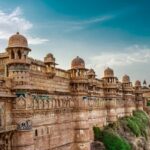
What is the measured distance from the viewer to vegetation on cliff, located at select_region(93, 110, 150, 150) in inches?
1319

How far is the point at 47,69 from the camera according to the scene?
2331 centimetres

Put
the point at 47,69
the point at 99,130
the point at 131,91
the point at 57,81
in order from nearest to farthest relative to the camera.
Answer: the point at 47,69
the point at 57,81
the point at 99,130
the point at 131,91

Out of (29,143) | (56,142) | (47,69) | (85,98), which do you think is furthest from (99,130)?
(29,143)

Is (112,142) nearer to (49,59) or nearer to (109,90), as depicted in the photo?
(109,90)

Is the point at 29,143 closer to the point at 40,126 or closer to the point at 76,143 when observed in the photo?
the point at 40,126

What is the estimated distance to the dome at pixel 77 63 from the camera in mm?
27219

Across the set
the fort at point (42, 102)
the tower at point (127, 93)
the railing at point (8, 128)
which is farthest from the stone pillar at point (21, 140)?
the tower at point (127, 93)

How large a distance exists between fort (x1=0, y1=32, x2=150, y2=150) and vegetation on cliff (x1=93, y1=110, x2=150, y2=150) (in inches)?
57.4

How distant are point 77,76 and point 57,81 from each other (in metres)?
2.80

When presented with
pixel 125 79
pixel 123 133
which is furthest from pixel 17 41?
pixel 125 79

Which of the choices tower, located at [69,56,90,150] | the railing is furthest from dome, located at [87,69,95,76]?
the railing

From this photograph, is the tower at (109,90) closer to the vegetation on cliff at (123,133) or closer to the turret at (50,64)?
the vegetation on cliff at (123,133)

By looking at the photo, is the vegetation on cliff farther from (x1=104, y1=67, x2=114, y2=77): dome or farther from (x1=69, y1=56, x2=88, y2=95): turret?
(x1=69, y1=56, x2=88, y2=95): turret

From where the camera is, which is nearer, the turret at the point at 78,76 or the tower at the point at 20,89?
the tower at the point at 20,89
